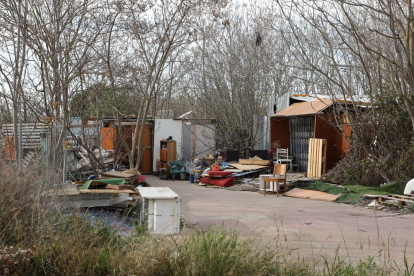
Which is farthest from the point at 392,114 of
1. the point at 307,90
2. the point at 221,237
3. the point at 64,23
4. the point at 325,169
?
the point at 307,90

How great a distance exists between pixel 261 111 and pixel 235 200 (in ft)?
40.0

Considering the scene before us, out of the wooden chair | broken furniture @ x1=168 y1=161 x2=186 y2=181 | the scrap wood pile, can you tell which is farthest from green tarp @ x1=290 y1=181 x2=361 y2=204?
broken furniture @ x1=168 y1=161 x2=186 y2=181

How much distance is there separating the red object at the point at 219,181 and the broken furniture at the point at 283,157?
8.01ft

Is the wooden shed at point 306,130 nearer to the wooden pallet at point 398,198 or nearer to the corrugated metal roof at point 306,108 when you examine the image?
the corrugated metal roof at point 306,108

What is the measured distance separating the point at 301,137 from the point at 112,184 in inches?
379

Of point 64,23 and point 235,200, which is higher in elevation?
point 64,23

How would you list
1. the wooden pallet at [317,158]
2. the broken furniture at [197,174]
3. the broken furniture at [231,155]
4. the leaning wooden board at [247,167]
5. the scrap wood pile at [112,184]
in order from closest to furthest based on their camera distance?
the scrap wood pile at [112,184]
the wooden pallet at [317,158]
the leaning wooden board at [247,167]
the broken furniture at [197,174]
the broken furniture at [231,155]

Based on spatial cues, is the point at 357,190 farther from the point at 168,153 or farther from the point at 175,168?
Result: the point at 168,153

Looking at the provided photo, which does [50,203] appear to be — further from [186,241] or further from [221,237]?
[221,237]

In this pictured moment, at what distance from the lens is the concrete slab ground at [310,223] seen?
6051 mm

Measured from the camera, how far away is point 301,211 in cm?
986

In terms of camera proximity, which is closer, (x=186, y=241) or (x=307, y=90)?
(x=186, y=241)

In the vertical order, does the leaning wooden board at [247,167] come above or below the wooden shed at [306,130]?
below

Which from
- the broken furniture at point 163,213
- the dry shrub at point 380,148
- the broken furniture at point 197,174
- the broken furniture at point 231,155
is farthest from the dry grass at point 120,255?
the broken furniture at point 231,155
